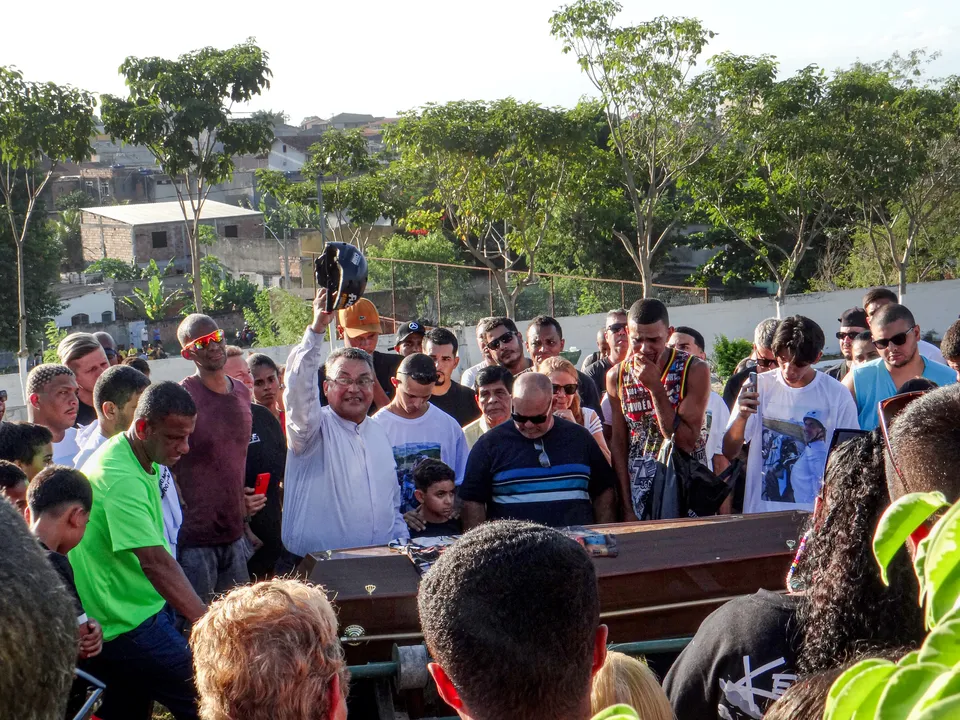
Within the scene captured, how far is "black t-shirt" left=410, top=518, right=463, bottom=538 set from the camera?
4.79m

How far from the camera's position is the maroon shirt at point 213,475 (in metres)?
4.95

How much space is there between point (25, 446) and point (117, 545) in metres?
1.03

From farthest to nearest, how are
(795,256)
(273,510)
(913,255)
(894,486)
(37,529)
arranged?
(913,255), (795,256), (273,510), (37,529), (894,486)

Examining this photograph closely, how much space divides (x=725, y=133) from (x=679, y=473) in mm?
22018

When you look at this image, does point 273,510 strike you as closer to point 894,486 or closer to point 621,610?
point 621,610

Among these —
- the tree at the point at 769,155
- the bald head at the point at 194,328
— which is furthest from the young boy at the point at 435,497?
the tree at the point at 769,155

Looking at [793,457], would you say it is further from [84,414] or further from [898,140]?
[898,140]

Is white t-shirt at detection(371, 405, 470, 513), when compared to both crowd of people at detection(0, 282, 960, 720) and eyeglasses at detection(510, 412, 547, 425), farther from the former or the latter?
eyeglasses at detection(510, 412, 547, 425)

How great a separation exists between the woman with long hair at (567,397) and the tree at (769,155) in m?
19.8

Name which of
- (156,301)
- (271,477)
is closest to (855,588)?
(271,477)

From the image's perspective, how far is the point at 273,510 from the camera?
18.0 ft

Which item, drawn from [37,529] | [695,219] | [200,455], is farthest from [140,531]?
[695,219]

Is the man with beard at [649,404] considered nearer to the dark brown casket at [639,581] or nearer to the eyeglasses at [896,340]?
the dark brown casket at [639,581]

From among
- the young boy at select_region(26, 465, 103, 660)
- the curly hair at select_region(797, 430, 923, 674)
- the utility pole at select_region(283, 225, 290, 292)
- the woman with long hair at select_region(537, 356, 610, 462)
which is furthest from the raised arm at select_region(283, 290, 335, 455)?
the utility pole at select_region(283, 225, 290, 292)
